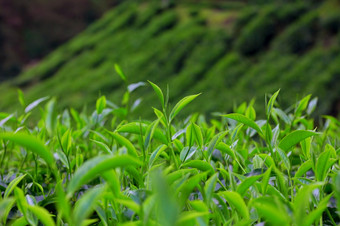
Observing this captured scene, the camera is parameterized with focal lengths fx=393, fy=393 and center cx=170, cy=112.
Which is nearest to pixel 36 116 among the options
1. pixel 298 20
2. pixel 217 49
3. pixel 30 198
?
pixel 217 49

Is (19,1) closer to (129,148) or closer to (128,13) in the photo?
(128,13)

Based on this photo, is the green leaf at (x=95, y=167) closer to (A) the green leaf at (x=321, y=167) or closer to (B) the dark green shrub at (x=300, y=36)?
(A) the green leaf at (x=321, y=167)

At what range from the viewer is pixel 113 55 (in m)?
12.9

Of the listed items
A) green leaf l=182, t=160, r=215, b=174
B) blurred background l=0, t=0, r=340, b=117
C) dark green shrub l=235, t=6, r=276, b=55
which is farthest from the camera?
dark green shrub l=235, t=6, r=276, b=55

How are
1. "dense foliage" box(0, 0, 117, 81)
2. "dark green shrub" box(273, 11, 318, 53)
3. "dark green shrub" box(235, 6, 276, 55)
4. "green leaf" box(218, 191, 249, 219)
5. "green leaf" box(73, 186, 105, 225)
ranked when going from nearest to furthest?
1. "green leaf" box(73, 186, 105, 225)
2. "green leaf" box(218, 191, 249, 219)
3. "dark green shrub" box(273, 11, 318, 53)
4. "dark green shrub" box(235, 6, 276, 55)
5. "dense foliage" box(0, 0, 117, 81)

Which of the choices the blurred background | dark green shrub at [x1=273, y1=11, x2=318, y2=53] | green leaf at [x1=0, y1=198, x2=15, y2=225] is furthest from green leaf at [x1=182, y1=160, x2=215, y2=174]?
dark green shrub at [x1=273, y1=11, x2=318, y2=53]

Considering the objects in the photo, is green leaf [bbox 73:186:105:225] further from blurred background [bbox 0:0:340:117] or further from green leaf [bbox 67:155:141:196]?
blurred background [bbox 0:0:340:117]

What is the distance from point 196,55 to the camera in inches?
438

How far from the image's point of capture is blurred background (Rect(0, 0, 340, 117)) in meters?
8.45

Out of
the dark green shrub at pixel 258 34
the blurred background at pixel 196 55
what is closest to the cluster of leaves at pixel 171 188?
the blurred background at pixel 196 55

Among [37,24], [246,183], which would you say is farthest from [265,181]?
[37,24]

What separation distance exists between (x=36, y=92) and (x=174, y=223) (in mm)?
12304

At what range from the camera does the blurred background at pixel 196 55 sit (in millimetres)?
8453

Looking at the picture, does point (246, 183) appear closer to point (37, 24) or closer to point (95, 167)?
point (95, 167)
